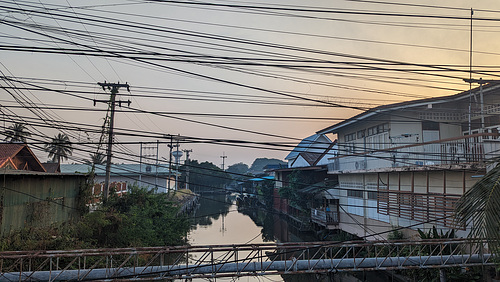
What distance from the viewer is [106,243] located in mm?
17719

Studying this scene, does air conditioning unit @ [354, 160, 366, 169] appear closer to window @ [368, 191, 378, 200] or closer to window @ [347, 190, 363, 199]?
window @ [368, 191, 378, 200]

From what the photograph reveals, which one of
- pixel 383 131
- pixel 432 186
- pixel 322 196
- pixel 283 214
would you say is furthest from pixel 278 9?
pixel 283 214

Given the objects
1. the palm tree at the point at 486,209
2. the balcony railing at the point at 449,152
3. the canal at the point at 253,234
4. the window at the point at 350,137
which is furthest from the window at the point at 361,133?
the palm tree at the point at 486,209

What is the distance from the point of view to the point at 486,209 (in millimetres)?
5078

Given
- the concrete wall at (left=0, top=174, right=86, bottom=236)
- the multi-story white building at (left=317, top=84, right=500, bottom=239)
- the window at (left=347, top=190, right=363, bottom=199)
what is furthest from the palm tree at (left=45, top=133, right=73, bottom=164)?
the window at (left=347, top=190, right=363, bottom=199)

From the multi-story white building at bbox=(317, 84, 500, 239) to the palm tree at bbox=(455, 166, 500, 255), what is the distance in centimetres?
706

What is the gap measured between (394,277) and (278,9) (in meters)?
14.6

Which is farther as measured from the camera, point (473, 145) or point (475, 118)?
point (475, 118)

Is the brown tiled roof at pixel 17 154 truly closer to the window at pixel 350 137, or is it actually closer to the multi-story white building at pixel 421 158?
the multi-story white building at pixel 421 158

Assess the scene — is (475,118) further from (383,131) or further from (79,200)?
(79,200)

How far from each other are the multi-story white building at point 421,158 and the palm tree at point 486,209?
23.2 ft

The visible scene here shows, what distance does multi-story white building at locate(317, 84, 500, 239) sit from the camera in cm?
1405

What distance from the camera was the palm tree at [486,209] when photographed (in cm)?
495

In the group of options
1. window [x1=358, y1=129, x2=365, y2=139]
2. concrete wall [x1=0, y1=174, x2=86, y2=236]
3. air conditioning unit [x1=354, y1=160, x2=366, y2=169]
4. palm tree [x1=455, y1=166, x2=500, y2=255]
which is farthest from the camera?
window [x1=358, y1=129, x2=365, y2=139]
